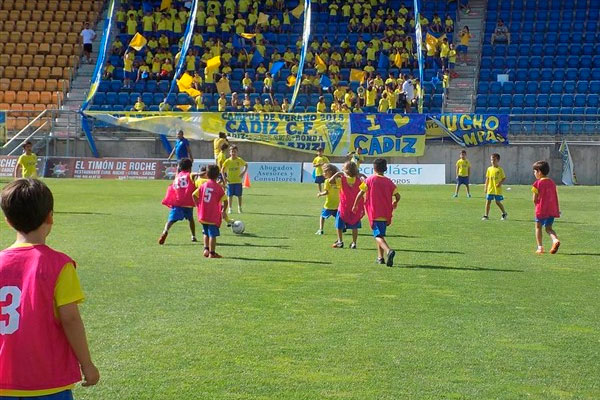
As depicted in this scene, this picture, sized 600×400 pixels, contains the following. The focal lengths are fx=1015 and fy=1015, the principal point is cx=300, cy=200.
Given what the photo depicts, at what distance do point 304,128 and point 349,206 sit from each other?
74.5 feet

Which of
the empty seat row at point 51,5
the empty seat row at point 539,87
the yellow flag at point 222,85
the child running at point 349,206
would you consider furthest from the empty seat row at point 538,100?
the child running at point 349,206

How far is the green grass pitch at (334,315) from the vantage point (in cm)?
794

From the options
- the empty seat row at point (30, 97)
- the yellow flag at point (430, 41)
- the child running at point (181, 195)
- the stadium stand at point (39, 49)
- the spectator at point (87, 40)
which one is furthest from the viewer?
the spectator at point (87, 40)

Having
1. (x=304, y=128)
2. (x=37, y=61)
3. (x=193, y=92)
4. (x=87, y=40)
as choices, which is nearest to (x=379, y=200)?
(x=304, y=128)

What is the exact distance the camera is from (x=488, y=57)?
4600 cm

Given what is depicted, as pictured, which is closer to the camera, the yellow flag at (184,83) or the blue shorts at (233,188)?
the blue shorts at (233,188)

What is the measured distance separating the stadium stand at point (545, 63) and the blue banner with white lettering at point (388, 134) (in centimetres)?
471

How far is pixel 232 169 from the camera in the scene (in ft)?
80.5

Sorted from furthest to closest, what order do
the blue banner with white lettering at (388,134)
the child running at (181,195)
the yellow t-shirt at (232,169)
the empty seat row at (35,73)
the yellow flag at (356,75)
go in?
the empty seat row at (35,73), the yellow flag at (356,75), the blue banner with white lettering at (388,134), the yellow t-shirt at (232,169), the child running at (181,195)

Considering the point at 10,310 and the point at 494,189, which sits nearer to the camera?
the point at 10,310

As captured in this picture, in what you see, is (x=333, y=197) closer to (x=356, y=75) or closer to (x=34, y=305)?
(x=34, y=305)

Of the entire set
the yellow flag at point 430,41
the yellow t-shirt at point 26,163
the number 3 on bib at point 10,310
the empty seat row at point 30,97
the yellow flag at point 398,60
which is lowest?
the yellow t-shirt at point 26,163

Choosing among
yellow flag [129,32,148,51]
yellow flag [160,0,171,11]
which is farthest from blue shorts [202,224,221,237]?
yellow flag [160,0,171,11]

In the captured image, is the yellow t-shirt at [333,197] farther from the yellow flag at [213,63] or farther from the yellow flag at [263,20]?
the yellow flag at [263,20]
